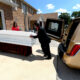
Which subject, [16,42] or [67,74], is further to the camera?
[16,42]

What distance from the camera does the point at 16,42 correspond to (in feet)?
12.1

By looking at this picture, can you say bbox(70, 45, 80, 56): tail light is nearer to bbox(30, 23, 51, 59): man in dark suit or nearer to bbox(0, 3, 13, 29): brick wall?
bbox(30, 23, 51, 59): man in dark suit

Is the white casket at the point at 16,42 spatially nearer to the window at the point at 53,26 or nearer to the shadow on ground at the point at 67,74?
the window at the point at 53,26

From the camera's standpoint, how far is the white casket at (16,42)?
3458 millimetres

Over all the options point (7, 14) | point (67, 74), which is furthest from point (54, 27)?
point (7, 14)

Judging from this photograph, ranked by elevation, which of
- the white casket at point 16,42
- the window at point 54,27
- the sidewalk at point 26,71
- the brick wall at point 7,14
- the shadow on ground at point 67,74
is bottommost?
the sidewalk at point 26,71

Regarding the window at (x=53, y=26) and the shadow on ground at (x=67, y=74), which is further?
the window at (x=53, y=26)

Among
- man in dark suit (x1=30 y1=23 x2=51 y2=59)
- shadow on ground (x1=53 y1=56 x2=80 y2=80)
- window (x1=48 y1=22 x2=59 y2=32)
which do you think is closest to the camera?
shadow on ground (x1=53 y1=56 x2=80 y2=80)

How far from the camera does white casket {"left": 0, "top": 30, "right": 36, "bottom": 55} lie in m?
3.46

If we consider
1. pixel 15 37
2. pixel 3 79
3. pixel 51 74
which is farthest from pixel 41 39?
pixel 3 79

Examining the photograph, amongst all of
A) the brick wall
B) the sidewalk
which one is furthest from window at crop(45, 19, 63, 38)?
the brick wall

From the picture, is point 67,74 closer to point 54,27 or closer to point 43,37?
point 43,37

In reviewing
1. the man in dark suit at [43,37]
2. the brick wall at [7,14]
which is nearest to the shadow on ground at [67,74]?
the man in dark suit at [43,37]

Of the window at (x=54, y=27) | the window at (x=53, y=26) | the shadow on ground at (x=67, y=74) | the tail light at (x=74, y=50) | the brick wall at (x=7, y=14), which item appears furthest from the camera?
the brick wall at (x=7, y=14)
